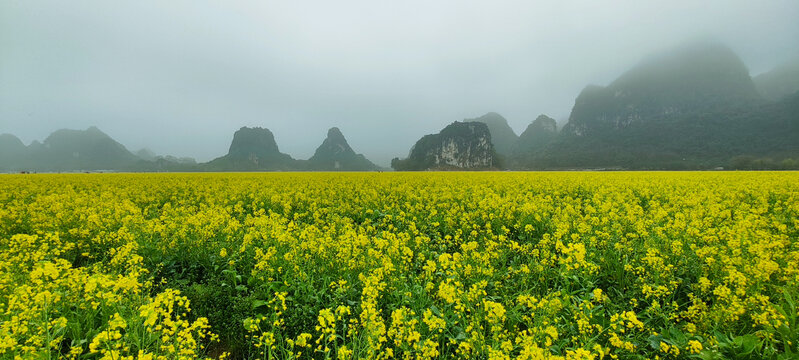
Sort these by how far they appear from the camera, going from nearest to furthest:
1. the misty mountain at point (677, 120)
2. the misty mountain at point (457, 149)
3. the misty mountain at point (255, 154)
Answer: the misty mountain at point (677, 120) → the misty mountain at point (457, 149) → the misty mountain at point (255, 154)

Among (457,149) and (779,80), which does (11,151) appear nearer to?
(457,149)

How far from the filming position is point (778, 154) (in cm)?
7419

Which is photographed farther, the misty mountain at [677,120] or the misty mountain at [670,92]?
the misty mountain at [670,92]

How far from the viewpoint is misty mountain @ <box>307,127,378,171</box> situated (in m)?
156

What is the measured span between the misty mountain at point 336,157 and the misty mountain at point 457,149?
35.3 metres

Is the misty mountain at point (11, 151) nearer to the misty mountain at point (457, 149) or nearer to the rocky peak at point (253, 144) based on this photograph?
the rocky peak at point (253, 144)

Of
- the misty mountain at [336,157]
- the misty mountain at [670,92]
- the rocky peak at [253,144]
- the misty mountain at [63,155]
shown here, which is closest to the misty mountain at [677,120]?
the misty mountain at [670,92]

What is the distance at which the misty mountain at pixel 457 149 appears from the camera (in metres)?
127

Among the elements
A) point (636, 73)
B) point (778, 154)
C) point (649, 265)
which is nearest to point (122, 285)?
point (649, 265)

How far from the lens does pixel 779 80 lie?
173000 mm

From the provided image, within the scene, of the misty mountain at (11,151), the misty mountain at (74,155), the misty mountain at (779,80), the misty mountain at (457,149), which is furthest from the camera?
the misty mountain at (11,151)

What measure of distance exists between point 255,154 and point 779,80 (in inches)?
12172

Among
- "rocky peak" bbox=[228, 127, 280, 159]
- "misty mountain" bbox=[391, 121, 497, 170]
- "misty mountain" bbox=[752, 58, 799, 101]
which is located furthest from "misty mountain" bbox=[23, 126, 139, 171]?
"misty mountain" bbox=[752, 58, 799, 101]

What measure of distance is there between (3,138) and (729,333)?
327546 mm
